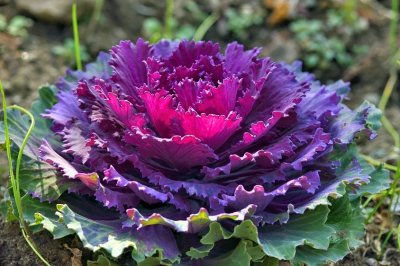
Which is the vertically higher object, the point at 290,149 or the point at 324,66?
the point at 290,149

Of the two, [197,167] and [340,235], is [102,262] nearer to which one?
[197,167]

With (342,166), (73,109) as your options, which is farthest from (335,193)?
(73,109)

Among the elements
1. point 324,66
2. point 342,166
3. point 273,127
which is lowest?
point 324,66

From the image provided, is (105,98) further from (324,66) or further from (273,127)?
(324,66)

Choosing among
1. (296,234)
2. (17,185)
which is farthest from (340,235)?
(17,185)

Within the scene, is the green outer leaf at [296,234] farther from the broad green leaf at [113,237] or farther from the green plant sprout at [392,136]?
the green plant sprout at [392,136]

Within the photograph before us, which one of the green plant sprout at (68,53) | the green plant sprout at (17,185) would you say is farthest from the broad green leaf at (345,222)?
the green plant sprout at (68,53)

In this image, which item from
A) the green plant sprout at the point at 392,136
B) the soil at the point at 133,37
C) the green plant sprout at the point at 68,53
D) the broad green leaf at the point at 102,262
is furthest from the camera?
the green plant sprout at the point at 68,53

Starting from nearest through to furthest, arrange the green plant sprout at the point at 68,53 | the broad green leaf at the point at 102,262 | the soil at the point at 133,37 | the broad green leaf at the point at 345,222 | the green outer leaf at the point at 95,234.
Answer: the green outer leaf at the point at 95,234 < the broad green leaf at the point at 102,262 < the broad green leaf at the point at 345,222 < the soil at the point at 133,37 < the green plant sprout at the point at 68,53

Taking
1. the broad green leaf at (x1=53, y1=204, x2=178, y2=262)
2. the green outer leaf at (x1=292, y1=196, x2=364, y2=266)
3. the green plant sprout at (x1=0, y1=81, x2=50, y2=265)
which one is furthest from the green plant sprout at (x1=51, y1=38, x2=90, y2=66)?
the green outer leaf at (x1=292, y1=196, x2=364, y2=266)
